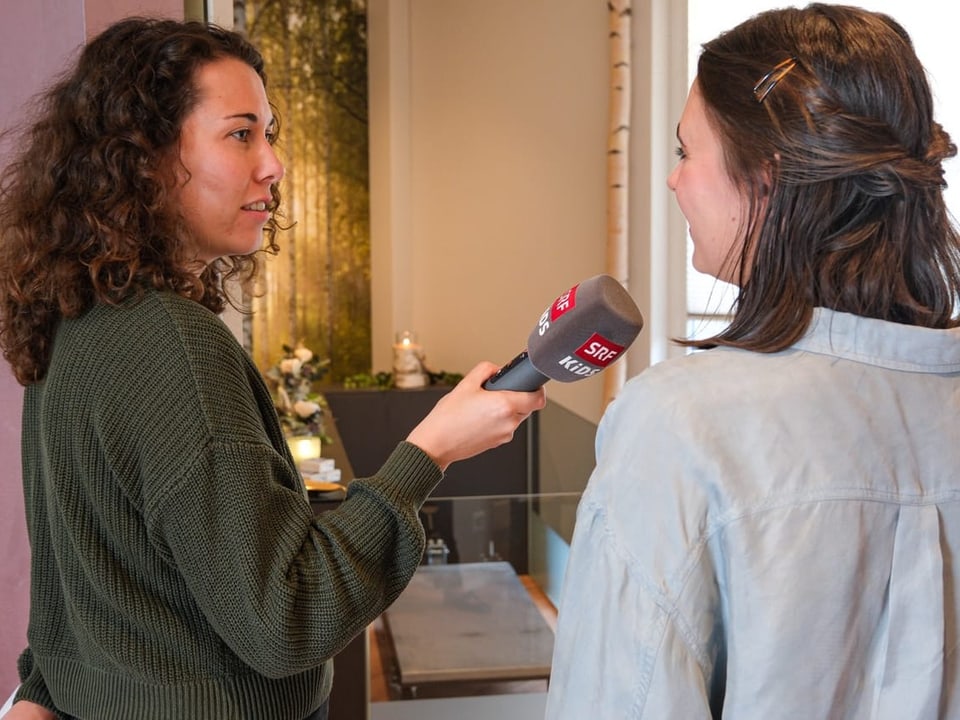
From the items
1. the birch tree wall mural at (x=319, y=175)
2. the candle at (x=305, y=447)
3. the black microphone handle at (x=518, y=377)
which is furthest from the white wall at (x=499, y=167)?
the black microphone handle at (x=518, y=377)

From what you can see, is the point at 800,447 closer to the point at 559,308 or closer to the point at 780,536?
the point at 780,536

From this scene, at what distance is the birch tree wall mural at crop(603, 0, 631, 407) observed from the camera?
478 cm

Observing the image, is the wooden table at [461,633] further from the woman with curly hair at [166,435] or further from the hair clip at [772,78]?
the hair clip at [772,78]

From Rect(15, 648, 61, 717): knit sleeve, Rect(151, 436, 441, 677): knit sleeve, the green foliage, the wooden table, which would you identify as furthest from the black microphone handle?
the green foliage

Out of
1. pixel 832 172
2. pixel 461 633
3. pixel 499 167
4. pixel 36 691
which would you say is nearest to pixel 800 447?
pixel 832 172

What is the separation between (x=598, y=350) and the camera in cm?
120

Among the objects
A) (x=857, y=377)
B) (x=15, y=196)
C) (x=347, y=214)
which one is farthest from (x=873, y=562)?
(x=347, y=214)

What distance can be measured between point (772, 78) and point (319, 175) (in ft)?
23.1

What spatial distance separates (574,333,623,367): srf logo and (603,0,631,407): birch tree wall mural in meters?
3.59

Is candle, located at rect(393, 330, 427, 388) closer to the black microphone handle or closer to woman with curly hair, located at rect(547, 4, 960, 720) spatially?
the black microphone handle

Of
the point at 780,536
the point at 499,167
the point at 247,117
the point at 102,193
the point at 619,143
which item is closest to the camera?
the point at 780,536

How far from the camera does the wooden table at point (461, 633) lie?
3.03m

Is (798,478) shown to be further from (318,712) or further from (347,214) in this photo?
(347,214)

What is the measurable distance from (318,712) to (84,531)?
43cm
